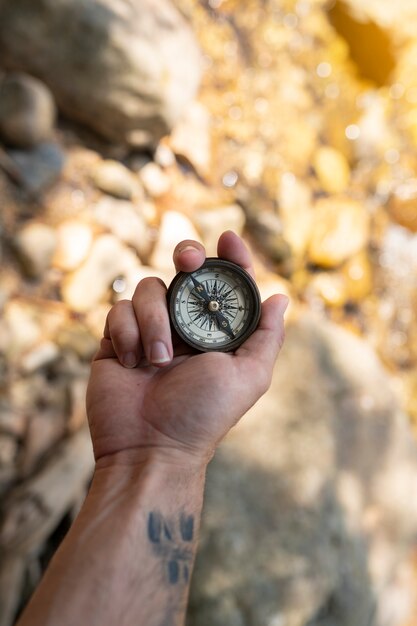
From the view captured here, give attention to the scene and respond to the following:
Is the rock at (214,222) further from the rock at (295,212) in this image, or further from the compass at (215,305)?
the compass at (215,305)

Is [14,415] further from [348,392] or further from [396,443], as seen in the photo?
[396,443]

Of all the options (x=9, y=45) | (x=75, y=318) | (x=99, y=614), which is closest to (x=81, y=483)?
(x=75, y=318)

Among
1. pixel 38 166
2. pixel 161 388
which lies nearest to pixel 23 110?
pixel 38 166

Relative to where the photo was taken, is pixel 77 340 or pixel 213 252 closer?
pixel 77 340

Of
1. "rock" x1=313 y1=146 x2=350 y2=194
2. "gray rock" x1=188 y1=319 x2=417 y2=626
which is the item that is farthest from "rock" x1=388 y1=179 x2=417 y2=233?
"gray rock" x1=188 y1=319 x2=417 y2=626

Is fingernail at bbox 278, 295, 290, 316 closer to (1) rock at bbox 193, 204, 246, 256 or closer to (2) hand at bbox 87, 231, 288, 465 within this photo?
(2) hand at bbox 87, 231, 288, 465

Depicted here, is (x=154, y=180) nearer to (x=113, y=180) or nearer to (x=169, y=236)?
(x=113, y=180)

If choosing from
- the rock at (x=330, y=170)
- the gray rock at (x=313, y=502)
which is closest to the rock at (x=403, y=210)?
the rock at (x=330, y=170)
